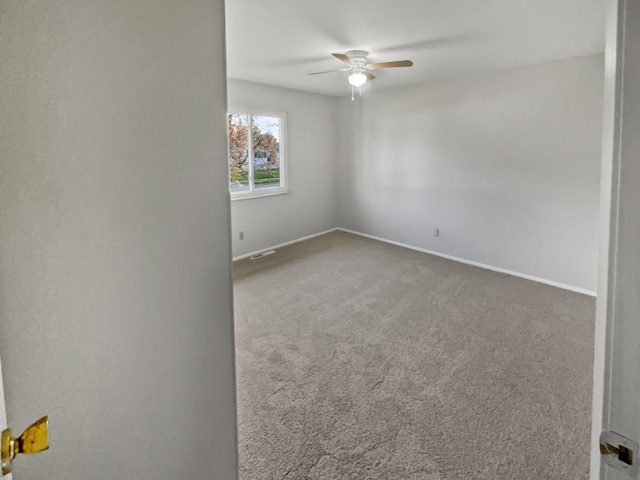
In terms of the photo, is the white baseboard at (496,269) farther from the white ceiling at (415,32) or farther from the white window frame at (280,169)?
the white ceiling at (415,32)

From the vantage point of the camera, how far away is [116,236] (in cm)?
97

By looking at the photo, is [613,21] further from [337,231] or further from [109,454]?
[337,231]

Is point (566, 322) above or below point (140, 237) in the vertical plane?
below

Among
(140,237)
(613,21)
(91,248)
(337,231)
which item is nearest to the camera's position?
(613,21)

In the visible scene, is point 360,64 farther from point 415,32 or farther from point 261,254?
point 261,254

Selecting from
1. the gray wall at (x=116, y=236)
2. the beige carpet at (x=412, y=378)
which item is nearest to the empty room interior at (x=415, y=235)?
the beige carpet at (x=412, y=378)

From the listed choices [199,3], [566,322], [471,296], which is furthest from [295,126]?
[199,3]

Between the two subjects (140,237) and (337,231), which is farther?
(337,231)

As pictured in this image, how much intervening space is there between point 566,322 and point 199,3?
3.87 m

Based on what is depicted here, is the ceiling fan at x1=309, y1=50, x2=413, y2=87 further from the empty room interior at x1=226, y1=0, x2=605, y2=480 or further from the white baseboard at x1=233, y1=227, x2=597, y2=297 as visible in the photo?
the white baseboard at x1=233, y1=227, x2=597, y2=297

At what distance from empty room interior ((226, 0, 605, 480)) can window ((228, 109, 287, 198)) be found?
31mm

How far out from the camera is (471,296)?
410 cm

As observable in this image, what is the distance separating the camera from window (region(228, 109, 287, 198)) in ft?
17.7

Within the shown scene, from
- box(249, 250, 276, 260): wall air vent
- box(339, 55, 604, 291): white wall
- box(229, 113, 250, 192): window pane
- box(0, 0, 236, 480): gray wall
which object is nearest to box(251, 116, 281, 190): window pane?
box(229, 113, 250, 192): window pane
